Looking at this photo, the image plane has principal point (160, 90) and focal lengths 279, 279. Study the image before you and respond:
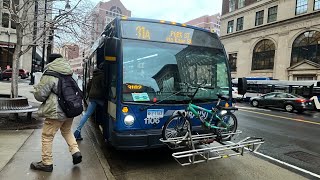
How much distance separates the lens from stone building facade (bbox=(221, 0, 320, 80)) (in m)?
32.7

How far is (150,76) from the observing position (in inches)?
203

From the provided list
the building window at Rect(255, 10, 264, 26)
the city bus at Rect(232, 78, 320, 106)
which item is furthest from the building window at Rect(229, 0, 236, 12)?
the city bus at Rect(232, 78, 320, 106)

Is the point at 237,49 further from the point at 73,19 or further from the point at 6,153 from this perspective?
the point at 6,153

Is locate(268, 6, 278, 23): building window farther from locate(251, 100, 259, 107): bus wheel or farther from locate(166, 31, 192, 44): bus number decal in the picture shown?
locate(166, 31, 192, 44): bus number decal

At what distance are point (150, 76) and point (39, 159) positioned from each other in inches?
99.8

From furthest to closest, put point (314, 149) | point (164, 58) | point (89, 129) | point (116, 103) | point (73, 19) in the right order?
point (73, 19), point (89, 129), point (314, 149), point (164, 58), point (116, 103)

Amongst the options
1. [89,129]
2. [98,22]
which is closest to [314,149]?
[89,129]

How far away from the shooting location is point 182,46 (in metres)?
5.57

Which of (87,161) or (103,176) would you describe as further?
(87,161)

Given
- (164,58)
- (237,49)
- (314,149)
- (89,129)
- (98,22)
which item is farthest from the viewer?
(237,49)

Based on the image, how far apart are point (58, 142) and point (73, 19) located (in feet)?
16.8

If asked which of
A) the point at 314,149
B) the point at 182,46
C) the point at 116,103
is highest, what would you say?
the point at 182,46

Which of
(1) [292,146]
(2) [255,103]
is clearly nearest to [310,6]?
(2) [255,103]

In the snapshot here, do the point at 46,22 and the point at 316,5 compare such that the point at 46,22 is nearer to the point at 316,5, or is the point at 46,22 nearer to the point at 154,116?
the point at 154,116
